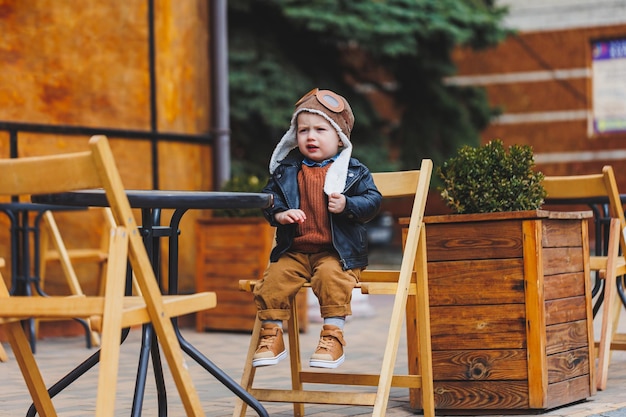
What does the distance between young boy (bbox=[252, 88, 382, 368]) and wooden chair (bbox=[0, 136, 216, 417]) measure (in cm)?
72

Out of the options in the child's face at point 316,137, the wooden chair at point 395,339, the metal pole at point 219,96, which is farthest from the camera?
the metal pole at point 219,96

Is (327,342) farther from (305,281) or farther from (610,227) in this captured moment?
(610,227)

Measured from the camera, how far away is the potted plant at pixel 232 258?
7.66 metres

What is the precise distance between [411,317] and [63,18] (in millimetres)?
4027

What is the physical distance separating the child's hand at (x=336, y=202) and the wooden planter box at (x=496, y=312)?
0.54 metres

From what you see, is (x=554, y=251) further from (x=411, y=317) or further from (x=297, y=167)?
(x=297, y=167)

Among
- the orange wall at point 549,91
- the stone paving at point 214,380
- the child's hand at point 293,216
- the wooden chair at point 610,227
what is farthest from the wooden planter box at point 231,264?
the orange wall at point 549,91

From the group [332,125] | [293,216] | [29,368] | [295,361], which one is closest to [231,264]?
[295,361]

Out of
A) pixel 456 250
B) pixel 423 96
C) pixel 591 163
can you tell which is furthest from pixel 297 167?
pixel 591 163

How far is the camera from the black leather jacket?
13.6ft

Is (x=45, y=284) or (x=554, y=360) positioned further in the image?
(x=45, y=284)

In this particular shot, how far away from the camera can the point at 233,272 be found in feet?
25.5

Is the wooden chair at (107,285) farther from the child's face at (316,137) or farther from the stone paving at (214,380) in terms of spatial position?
the stone paving at (214,380)

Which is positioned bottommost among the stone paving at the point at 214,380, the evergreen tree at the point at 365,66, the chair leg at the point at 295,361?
the stone paving at the point at 214,380
